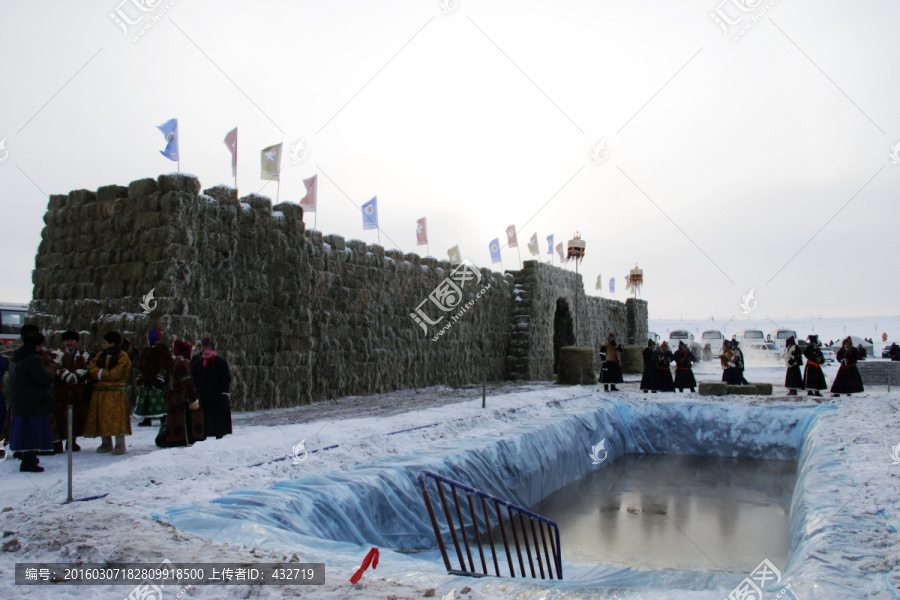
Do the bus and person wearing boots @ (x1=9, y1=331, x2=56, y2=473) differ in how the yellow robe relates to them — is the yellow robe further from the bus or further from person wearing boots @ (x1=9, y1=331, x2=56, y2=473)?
the bus

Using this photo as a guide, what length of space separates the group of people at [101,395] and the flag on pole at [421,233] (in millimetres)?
11410

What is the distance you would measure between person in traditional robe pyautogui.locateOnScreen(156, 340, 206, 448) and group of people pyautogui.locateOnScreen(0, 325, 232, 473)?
0.4 inches

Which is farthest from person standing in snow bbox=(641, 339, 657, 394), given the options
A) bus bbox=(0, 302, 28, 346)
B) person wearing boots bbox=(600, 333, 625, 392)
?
bus bbox=(0, 302, 28, 346)

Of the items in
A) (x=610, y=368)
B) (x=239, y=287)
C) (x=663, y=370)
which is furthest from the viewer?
(x=610, y=368)

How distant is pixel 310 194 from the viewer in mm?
14344

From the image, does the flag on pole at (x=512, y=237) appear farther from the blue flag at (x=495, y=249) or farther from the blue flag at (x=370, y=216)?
the blue flag at (x=370, y=216)

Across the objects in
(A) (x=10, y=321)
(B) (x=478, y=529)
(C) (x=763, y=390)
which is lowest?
(B) (x=478, y=529)

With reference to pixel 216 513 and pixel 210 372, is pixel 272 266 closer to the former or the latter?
pixel 210 372

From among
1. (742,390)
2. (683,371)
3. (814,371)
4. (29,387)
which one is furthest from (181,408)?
(814,371)

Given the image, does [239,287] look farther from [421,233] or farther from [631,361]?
[631,361]

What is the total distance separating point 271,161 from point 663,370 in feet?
39.1

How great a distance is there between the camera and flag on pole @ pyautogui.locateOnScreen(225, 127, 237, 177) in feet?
41.1

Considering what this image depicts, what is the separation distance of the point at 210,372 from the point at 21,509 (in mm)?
3450

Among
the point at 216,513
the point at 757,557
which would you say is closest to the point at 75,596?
the point at 216,513
